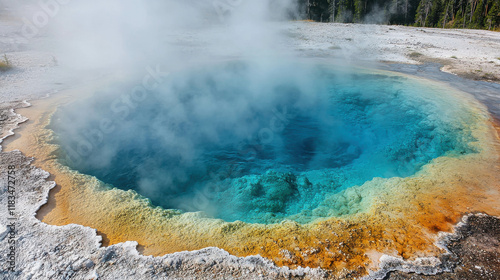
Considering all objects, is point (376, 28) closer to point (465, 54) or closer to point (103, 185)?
point (465, 54)

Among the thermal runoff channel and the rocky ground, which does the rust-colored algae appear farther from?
the thermal runoff channel

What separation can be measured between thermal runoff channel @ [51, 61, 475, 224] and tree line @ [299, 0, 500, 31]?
1722cm

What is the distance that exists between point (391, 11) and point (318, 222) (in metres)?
24.9

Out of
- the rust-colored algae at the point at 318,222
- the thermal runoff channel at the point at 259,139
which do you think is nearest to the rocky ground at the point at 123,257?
the rust-colored algae at the point at 318,222

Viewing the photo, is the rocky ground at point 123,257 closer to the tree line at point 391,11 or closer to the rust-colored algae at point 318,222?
the rust-colored algae at point 318,222

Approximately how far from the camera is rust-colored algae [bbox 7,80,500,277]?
200 centimetres

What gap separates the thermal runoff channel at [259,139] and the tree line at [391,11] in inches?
678

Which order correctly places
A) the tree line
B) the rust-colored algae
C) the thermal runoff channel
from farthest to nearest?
1. the tree line
2. the thermal runoff channel
3. the rust-colored algae

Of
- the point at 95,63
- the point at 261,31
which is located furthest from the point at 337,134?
the point at 261,31

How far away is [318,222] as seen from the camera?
2318mm

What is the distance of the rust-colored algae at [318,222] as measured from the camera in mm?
2000

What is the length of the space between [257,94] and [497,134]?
4.15 m

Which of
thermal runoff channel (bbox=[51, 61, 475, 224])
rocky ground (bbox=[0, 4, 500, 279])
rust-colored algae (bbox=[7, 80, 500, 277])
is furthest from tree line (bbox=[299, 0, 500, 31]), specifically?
rocky ground (bbox=[0, 4, 500, 279])

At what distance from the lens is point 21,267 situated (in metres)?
1.79
